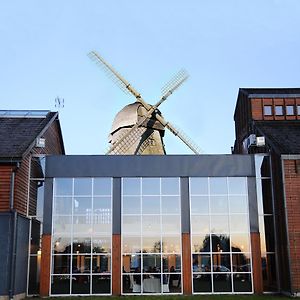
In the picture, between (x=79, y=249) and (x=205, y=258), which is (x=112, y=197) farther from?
(x=205, y=258)

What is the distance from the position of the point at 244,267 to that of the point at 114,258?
6.99 metres

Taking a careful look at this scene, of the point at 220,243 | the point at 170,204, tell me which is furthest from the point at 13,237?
the point at 220,243

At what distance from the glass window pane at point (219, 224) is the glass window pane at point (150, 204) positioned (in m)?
3.11

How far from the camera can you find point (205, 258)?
24734 mm

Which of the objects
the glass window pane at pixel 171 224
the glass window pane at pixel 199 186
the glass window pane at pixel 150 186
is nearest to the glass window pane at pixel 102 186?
the glass window pane at pixel 150 186

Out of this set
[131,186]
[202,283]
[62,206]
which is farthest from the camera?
[131,186]

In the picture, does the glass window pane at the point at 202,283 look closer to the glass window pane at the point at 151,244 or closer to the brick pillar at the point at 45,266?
the glass window pane at the point at 151,244

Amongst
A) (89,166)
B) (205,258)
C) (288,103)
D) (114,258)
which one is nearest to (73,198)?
(89,166)

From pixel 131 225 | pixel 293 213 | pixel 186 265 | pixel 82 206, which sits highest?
pixel 82 206

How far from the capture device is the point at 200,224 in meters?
25.3

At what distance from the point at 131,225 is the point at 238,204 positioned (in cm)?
606

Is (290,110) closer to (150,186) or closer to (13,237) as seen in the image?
(150,186)

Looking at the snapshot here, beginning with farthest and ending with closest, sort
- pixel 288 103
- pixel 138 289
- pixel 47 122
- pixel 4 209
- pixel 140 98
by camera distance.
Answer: pixel 140 98, pixel 288 103, pixel 47 122, pixel 138 289, pixel 4 209

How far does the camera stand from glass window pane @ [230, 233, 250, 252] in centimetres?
2494
